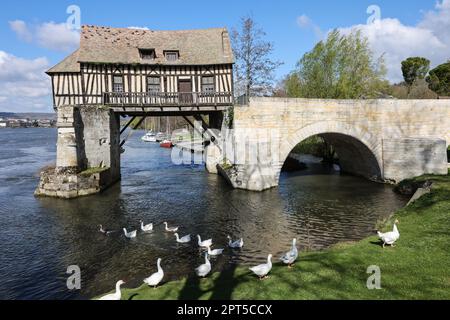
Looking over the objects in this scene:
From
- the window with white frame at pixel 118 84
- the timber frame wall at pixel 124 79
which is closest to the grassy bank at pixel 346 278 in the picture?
the timber frame wall at pixel 124 79

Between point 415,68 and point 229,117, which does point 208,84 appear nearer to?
point 229,117

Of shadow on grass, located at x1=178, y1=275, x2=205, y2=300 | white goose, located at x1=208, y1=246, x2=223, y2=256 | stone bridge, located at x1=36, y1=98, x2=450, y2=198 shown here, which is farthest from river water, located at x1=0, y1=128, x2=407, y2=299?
shadow on grass, located at x1=178, y1=275, x2=205, y2=300

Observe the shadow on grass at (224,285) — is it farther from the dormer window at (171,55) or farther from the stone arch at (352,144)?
the dormer window at (171,55)

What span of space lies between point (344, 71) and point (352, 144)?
9995 mm

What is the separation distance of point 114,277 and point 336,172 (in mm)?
24918

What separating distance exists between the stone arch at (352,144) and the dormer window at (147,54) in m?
12.5

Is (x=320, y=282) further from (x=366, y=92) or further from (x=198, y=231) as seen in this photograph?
(x=366, y=92)

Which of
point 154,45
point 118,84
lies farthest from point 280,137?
point 154,45

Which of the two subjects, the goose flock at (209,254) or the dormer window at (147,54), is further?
the dormer window at (147,54)

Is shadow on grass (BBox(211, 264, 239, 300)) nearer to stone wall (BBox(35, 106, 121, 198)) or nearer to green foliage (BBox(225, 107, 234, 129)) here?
green foliage (BBox(225, 107, 234, 129))

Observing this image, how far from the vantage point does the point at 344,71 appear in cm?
3412

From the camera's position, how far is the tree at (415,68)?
53.3 metres

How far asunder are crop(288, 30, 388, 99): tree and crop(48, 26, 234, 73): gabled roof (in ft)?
34.3
